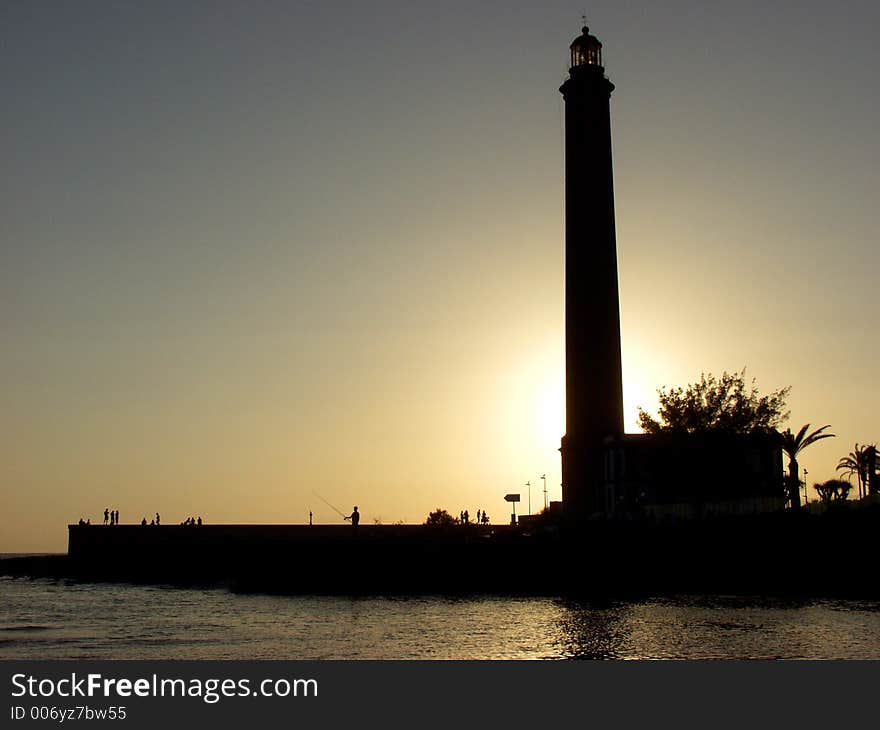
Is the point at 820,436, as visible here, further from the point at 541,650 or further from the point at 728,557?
the point at 541,650

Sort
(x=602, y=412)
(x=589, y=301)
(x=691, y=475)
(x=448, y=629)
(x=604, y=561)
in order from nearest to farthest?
(x=448, y=629)
(x=604, y=561)
(x=691, y=475)
(x=602, y=412)
(x=589, y=301)

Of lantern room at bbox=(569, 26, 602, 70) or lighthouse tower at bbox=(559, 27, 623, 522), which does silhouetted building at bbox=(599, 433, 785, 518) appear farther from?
lantern room at bbox=(569, 26, 602, 70)

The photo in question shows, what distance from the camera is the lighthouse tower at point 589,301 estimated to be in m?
74.5

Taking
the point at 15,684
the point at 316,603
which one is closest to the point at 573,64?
the point at 316,603

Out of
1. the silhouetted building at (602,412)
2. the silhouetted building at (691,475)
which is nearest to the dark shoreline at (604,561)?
the silhouetted building at (691,475)

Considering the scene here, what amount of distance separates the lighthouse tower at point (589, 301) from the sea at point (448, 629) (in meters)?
25.2

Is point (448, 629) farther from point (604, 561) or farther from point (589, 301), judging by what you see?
point (589, 301)

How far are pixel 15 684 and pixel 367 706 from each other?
27.7ft

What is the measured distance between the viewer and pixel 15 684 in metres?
20.4

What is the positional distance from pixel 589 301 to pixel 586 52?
21275mm

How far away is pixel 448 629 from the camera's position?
36.6 m

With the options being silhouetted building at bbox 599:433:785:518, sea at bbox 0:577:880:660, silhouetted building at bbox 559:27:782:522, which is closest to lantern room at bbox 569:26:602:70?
silhouetted building at bbox 559:27:782:522

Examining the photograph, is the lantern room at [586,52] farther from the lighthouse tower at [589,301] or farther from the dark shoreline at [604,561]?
the dark shoreline at [604,561]

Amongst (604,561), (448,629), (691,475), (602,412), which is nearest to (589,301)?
(602,412)
